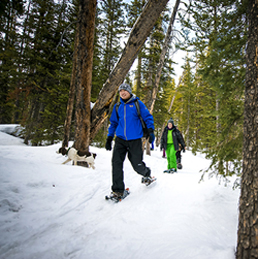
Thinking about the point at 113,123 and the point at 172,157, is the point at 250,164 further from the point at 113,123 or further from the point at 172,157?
the point at 172,157

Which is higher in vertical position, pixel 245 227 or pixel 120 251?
pixel 245 227

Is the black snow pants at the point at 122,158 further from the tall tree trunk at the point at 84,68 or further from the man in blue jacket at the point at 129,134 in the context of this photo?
the tall tree trunk at the point at 84,68

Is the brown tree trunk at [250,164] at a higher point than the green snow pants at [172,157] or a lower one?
higher

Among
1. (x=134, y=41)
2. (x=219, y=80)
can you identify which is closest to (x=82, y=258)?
(x=219, y=80)

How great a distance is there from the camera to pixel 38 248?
5.28 feet

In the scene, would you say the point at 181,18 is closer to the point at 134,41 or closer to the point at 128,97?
the point at 134,41

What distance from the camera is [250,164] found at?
4.98 feet

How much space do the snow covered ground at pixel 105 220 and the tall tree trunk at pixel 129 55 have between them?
222 cm

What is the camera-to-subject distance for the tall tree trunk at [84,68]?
14.0 feet

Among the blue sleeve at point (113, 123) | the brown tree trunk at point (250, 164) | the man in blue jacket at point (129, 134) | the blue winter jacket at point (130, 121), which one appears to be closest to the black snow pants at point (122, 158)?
the man in blue jacket at point (129, 134)

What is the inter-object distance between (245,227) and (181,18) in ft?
34.3

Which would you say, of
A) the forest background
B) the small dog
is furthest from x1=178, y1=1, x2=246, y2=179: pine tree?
the small dog

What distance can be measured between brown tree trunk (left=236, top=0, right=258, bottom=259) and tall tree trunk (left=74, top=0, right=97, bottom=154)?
152 inches

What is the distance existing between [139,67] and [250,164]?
1311 centimetres
